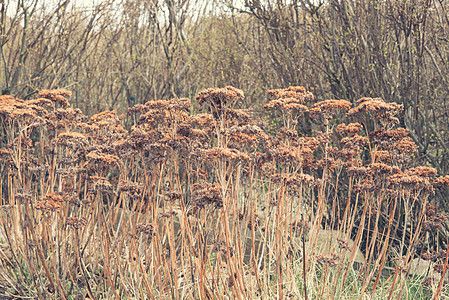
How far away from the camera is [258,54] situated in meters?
7.43

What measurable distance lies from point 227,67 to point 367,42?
2.79 metres

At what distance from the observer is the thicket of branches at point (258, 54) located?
194 inches

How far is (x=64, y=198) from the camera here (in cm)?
340

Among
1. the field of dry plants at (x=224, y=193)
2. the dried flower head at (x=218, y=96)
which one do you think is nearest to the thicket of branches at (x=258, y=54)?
the field of dry plants at (x=224, y=193)

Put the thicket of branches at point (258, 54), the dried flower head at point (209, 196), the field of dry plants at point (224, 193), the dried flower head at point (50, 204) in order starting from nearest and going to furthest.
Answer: the dried flower head at point (209, 196), the field of dry plants at point (224, 193), the dried flower head at point (50, 204), the thicket of branches at point (258, 54)

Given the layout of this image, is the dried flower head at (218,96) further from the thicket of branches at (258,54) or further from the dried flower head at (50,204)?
the thicket of branches at (258,54)

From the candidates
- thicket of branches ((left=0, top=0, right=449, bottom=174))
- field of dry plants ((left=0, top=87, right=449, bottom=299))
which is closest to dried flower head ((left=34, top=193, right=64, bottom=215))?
field of dry plants ((left=0, top=87, right=449, bottom=299))

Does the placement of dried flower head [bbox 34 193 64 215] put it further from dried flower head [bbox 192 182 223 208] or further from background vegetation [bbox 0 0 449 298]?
dried flower head [bbox 192 182 223 208]

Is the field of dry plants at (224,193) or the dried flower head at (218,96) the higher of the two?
the dried flower head at (218,96)

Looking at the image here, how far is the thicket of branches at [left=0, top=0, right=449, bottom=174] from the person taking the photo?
4.94 m

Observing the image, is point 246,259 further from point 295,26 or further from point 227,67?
point 227,67

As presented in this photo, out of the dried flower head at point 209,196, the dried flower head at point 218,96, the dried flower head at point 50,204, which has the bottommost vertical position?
the dried flower head at point 50,204

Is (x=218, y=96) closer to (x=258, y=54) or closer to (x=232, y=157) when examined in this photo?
(x=232, y=157)

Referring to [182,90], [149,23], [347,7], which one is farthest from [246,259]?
[149,23]
